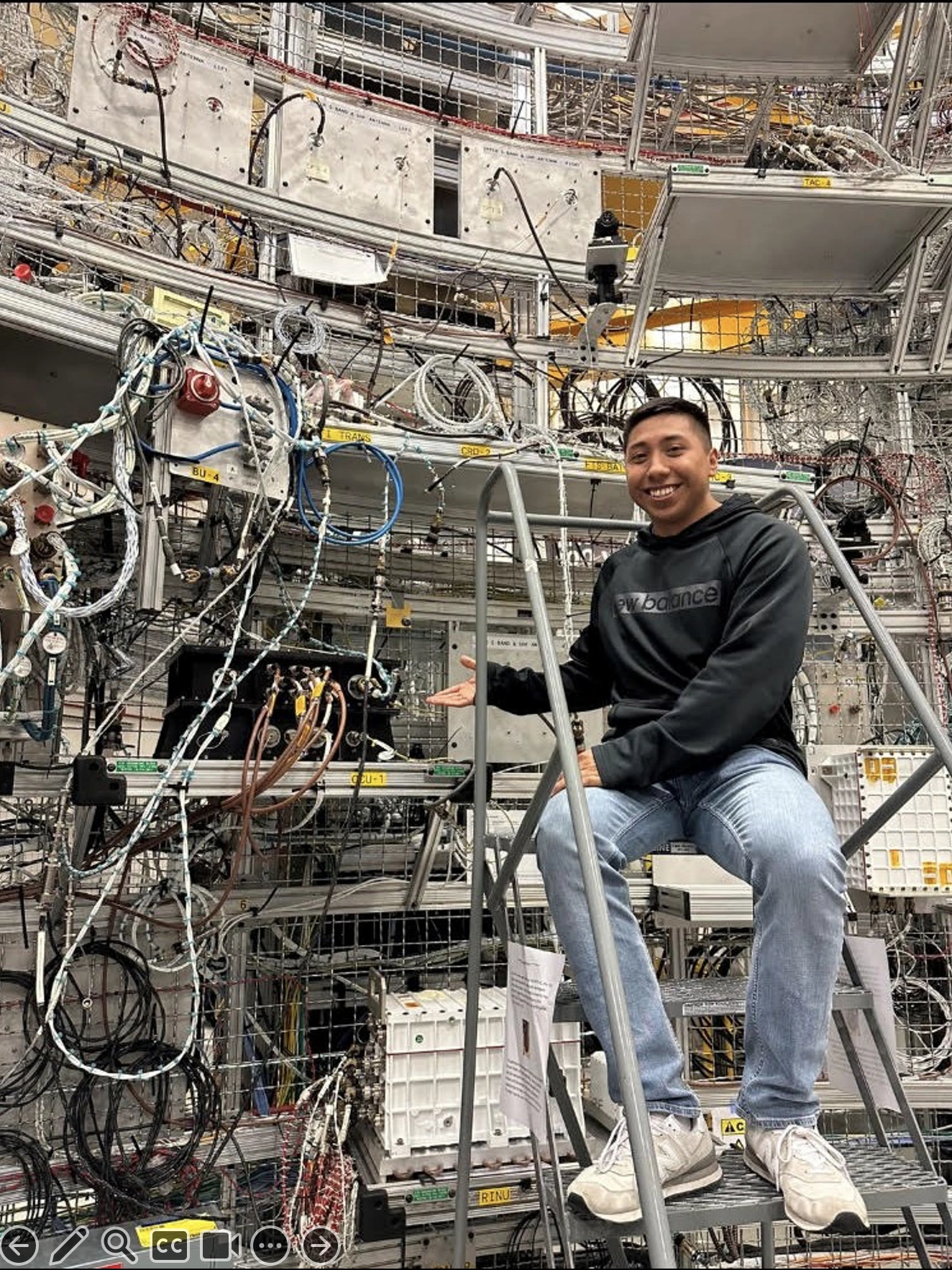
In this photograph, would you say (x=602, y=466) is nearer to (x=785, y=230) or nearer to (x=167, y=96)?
(x=785, y=230)

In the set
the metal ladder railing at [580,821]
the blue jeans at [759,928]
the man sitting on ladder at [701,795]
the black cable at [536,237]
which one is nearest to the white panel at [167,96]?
the black cable at [536,237]

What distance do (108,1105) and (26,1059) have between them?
9.6 inches

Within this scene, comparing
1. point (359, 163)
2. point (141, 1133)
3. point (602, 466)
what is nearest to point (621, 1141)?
point (141, 1133)

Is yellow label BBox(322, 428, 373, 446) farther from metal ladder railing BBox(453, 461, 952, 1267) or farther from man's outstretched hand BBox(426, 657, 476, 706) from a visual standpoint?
man's outstretched hand BBox(426, 657, 476, 706)

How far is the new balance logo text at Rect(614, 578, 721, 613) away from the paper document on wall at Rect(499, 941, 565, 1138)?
604 millimetres

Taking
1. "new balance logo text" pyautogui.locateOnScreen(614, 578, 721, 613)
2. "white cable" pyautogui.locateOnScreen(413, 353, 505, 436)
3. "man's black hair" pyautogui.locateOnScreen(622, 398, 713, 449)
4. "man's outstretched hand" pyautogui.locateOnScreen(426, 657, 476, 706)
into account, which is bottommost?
"man's outstretched hand" pyautogui.locateOnScreen(426, 657, 476, 706)

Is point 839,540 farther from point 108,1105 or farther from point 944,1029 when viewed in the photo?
point 108,1105

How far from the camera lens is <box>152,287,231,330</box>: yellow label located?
2.17 m

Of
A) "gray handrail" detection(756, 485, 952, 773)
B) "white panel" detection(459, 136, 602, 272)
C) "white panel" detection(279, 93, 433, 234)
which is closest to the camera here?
"gray handrail" detection(756, 485, 952, 773)

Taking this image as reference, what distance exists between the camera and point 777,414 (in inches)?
146

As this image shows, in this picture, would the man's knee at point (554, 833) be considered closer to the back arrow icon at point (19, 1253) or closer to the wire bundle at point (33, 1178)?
the back arrow icon at point (19, 1253)

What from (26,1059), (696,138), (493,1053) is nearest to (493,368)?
(696,138)

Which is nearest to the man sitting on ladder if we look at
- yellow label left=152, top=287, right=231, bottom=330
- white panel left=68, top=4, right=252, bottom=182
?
yellow label left=152, top=287, right=231, bottom=330

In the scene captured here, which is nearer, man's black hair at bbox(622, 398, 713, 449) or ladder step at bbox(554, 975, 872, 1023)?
ladder step at bbox(554, 975, 872, 1023)
